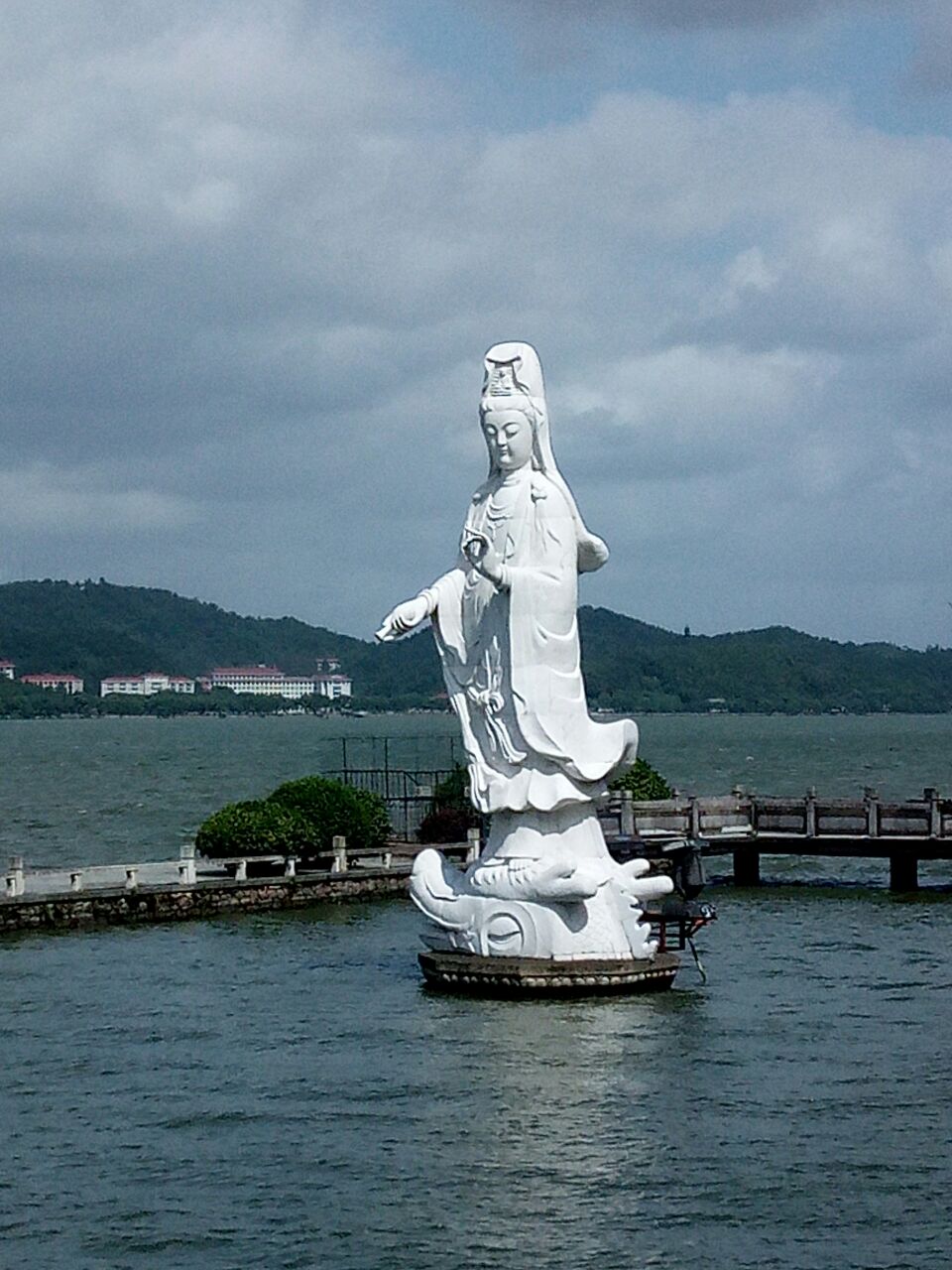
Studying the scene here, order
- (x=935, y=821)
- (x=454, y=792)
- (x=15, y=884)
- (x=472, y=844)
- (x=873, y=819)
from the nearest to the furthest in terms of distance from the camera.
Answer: (x=15, y=884) → (x=472, y=844) → (x=935, y=821) → (x=873, y=819) → (x=454, y=792)

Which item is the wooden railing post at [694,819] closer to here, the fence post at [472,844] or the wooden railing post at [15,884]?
the fence post at [472,844]

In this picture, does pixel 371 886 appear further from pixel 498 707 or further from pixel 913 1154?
pixel 913 1154

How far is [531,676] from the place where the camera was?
26.3m

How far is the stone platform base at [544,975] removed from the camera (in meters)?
25.5

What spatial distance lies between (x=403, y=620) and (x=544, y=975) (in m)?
4.73

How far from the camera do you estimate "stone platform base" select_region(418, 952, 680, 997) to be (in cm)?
2555

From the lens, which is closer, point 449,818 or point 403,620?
point 403,620

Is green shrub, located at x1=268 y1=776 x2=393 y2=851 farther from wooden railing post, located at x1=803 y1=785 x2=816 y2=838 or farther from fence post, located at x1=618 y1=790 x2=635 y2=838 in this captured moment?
wooden railing post, located at x1=803 y1=785 x2=816 y2=838

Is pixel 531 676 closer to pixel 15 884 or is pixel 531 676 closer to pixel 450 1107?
pixel 450 1107

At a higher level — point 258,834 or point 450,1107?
Result: point 258,834

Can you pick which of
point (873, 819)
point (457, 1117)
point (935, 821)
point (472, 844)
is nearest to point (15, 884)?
point (472, 844)

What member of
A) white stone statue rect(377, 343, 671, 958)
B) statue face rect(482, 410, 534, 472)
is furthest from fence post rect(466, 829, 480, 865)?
statue face rect(482, 410, 534, 472)

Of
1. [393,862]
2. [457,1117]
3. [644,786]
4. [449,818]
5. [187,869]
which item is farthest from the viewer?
[644,786]

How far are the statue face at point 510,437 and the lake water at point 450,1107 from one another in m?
6.69
